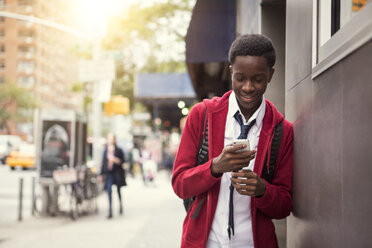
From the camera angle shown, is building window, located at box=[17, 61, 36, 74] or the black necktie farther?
building window, located at box=[17, 61, 36, 74]

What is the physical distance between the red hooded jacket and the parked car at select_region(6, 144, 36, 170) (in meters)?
27.5

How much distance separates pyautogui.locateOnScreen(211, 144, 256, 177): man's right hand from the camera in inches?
75.3

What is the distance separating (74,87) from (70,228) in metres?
28.6

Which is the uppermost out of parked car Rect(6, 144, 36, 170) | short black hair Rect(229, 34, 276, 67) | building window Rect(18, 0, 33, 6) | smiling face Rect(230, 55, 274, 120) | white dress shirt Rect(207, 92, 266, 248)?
building window Rect(18, 0, 33, 6)

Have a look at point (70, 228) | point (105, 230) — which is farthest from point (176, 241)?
point (70, 228)

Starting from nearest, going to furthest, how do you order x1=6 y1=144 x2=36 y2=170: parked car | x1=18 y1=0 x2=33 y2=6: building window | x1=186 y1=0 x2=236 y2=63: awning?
x1=186 y1=0 x2=236 y2=63: awning
x1=6 y1=144 x2=36 y2=170: parked car
x1=18 y1=0 x2=33 y2=6: building window

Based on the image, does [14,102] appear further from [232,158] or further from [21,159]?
[232,158]

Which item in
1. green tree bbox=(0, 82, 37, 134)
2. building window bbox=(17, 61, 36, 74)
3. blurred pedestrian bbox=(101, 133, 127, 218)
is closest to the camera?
blurred pedestrian bbox=(101, 133, 127, 218)

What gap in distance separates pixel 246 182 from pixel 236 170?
0.17 meters

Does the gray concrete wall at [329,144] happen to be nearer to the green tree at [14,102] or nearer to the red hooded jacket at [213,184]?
the red hooded jacket at [213,184]

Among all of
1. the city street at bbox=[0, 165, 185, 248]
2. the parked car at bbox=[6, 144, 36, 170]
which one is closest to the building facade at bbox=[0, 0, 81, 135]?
the parked car at bbox=[6, 144, 36, 170]

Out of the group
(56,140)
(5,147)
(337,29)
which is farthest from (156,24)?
(5,147)

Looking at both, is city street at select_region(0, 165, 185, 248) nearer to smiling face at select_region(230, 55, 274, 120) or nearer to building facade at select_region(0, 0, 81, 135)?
smiling face at select_region(230, 55, 274, 120)

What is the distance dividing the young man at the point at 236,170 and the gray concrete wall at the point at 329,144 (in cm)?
22
